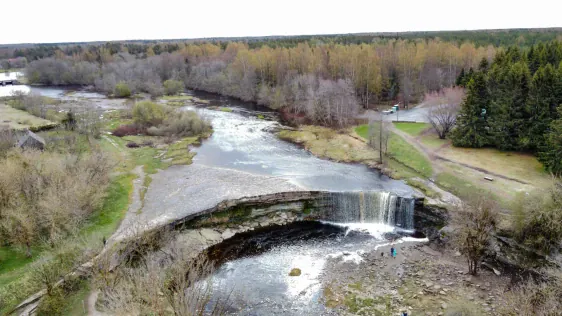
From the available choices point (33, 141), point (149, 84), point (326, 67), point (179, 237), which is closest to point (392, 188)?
point (179, 237)

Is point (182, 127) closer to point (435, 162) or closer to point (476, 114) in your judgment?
point (435, 162)

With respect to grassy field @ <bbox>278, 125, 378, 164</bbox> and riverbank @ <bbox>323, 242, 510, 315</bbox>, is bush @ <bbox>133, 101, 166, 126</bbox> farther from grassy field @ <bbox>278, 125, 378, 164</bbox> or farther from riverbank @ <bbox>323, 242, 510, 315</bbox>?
riverbank @ <bbox>323, 242, 510, 315</bbox>

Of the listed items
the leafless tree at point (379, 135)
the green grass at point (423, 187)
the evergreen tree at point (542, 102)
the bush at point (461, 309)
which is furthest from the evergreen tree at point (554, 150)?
the bush at point (461, 309)

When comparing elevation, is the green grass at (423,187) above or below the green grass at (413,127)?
below

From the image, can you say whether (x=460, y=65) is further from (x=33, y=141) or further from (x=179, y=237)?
(x=33, y=141)

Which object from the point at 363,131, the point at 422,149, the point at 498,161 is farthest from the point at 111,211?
the point at 498,161

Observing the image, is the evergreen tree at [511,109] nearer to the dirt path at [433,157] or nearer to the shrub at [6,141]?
the dirt path at [433,157]
